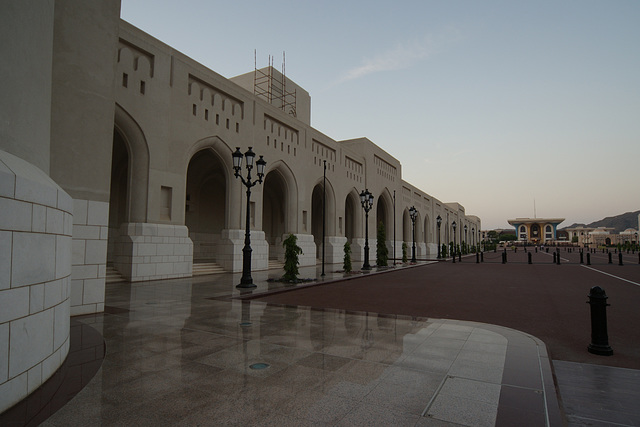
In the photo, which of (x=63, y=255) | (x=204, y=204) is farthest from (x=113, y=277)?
(x=204, y=204)

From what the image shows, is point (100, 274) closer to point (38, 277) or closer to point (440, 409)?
point (38, 277)

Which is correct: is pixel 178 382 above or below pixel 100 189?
below

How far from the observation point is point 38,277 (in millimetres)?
3443

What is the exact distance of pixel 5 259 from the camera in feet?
9.59

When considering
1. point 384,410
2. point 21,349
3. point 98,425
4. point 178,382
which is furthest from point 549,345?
point 21,349

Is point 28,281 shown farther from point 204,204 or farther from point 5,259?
point 204,204

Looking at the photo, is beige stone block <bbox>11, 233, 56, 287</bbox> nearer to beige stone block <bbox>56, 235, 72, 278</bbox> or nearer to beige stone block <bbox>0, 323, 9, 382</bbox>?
beige stone block <bbox>56, 235, 72, 278</bbox>

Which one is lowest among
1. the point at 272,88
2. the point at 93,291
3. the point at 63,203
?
the point at 93,291

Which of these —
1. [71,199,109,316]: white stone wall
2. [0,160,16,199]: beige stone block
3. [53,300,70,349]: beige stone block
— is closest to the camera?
[0,160,16,199]: beige stone block

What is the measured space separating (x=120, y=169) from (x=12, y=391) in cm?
1915

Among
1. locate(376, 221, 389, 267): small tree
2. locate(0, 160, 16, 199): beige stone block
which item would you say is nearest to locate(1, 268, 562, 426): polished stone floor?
locate(0, 160, 16, 199): beige stone block

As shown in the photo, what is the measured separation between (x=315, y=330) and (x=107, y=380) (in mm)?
3213

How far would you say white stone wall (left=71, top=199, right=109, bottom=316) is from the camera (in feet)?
23.9

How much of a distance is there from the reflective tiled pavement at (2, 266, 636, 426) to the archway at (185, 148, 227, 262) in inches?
674
